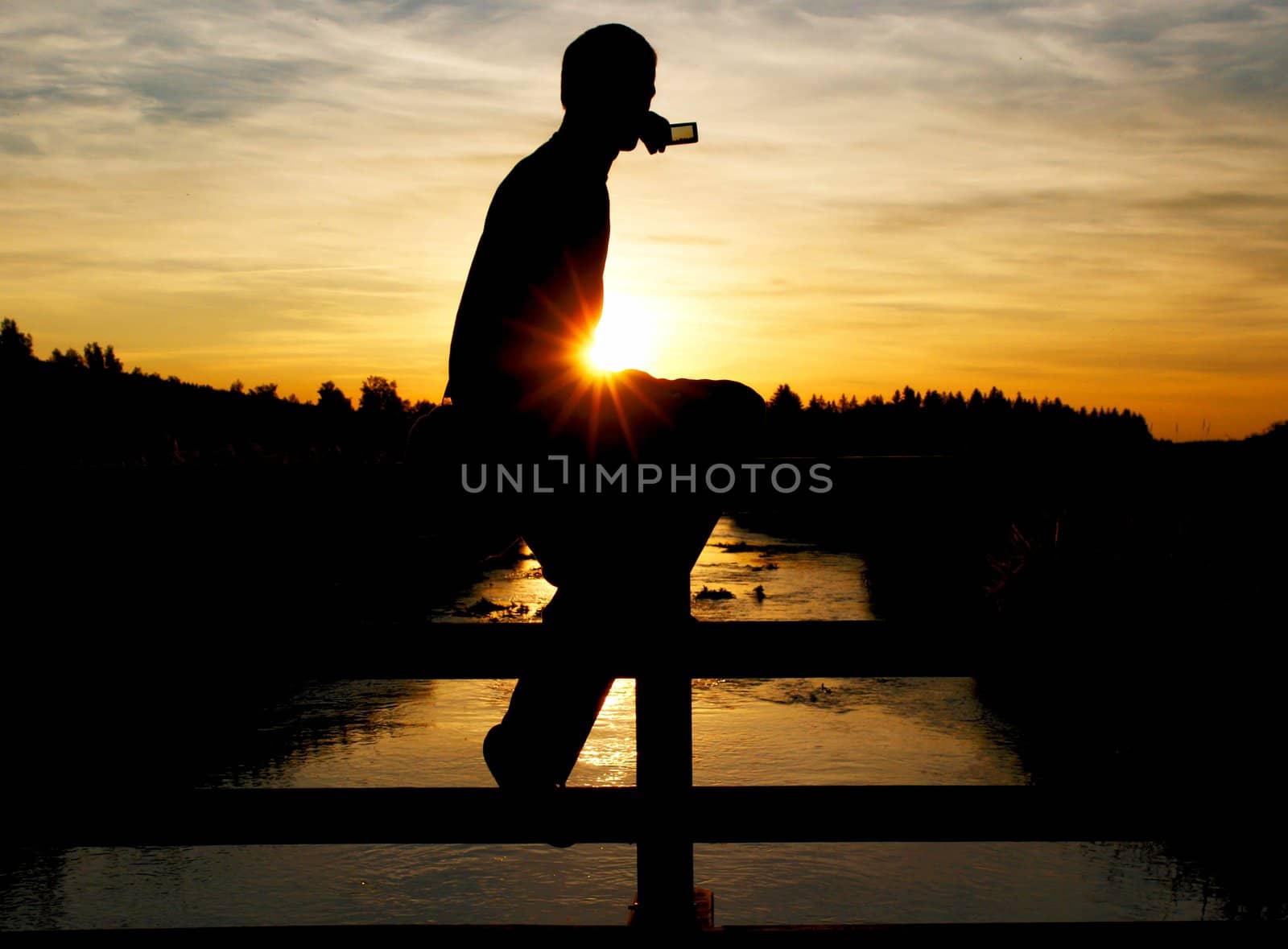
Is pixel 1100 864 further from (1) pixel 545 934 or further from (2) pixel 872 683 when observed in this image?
(1) pixel 545 934

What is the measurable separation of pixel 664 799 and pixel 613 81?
134 cm

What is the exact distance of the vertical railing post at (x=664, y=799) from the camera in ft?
7.03

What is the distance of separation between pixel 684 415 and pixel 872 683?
19805mm

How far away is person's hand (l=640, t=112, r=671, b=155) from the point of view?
6.05 ft

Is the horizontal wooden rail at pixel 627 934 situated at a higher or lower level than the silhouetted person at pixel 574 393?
lower

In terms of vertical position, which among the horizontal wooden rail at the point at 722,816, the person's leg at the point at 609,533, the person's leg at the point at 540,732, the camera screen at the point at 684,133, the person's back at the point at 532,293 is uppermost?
the camera screen at the point at 684,133

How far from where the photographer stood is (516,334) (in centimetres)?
175

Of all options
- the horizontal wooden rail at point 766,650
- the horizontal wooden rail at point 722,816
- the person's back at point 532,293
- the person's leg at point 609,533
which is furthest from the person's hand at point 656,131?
the horizontal wooden rail at point 722,816

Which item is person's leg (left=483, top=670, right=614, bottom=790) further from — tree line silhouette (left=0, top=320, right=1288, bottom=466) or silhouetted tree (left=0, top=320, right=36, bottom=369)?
silhouetted tree (left=0, top=320, right=36, bottom=369)

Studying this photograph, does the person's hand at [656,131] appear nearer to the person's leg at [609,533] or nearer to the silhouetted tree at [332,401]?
the person's leg at [609,533]

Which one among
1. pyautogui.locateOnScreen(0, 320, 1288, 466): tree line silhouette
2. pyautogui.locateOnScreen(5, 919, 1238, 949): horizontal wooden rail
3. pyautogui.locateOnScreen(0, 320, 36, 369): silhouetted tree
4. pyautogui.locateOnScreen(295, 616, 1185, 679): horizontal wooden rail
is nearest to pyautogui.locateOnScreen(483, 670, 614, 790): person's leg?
pyautogui.locateOnScreen(295, 616, 1185, 679): horizontal wooden rail

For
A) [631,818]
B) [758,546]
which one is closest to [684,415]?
[631,818]

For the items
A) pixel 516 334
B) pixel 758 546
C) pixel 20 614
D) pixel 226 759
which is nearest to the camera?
pixel 516 334

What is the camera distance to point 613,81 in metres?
1.84
